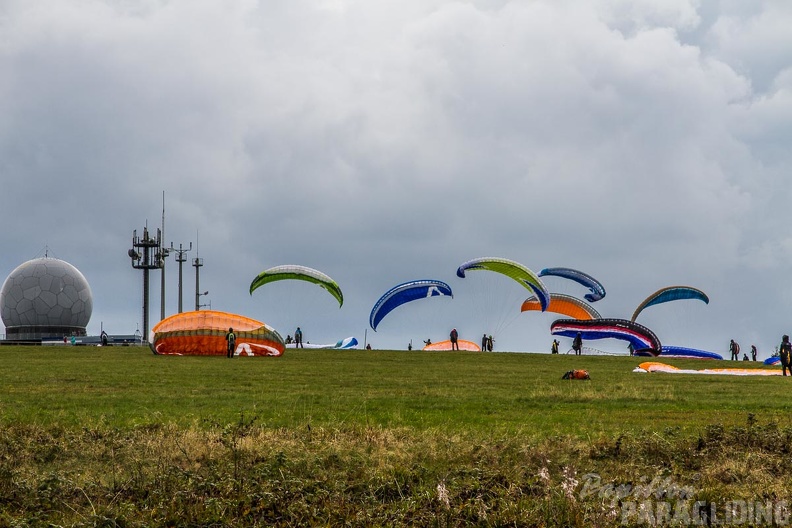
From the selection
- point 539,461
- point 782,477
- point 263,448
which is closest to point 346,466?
point 263,448

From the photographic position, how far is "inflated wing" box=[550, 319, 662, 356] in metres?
61.1

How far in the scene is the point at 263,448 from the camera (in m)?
12.3

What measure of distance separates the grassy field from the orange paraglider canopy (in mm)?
25633

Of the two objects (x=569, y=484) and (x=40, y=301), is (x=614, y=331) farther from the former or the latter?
(x=40, y=301)

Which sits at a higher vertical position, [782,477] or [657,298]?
[657,298]

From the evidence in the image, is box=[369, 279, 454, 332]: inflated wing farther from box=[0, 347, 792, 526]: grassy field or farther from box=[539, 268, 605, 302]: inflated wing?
box=[0, 347, 792, 526]: grassy field

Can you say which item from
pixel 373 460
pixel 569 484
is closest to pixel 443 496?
pixel 569 484

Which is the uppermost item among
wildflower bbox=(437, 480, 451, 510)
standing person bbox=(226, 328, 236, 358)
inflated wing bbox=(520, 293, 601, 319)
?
inflated wing bbox=(520, 293, 601, 319)

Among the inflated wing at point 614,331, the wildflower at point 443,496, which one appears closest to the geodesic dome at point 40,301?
the inflated wing at point 614,331

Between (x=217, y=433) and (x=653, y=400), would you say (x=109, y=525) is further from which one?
(x=653, y=400)

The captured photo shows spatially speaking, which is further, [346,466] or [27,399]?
[27,399]

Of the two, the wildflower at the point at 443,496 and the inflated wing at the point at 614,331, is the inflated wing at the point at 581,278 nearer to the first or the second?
the inflated wing at the point at 614,331

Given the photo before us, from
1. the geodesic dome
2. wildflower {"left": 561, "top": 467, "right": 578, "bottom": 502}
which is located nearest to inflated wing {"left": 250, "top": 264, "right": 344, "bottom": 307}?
wildflower {"left": 561, "top": 467, "right": 578, "bottom": 502}

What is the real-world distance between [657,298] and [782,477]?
186 feet
